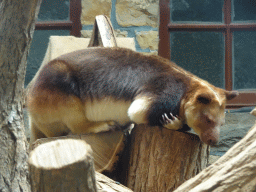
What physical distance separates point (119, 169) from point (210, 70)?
114 inches

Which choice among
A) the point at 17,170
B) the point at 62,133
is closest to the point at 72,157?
the point at 17,170

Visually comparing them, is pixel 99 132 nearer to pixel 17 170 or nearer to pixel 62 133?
pixel 62 133

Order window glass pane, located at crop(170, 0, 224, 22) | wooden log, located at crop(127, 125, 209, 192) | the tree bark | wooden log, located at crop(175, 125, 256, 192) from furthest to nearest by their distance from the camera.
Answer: window glass pane, located at crop(170, 0, 224, 22) < wooden log, located at crop(127, 125, 209, 192) < the tree bark < wooden log, located at crop(175, 125, 256, 192)

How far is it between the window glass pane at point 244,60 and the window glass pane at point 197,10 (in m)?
0.43

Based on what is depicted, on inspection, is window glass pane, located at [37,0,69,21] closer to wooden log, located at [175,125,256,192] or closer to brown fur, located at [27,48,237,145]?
brown fur, located at [27,48,237,145]

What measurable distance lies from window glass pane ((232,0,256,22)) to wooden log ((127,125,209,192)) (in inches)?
127

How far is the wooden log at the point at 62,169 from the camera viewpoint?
1.41 meters

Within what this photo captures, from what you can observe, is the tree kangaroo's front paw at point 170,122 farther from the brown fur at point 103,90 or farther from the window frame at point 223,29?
the window frame at point 223,29

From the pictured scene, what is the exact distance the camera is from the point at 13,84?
242 centimetres

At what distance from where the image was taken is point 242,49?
18.4 ft

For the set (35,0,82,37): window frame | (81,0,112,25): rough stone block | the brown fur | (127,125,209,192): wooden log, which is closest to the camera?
(127,125,209,192): wooden log

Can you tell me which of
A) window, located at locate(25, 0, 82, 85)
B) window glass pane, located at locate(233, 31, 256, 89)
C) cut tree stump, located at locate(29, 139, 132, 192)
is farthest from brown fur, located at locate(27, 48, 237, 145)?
window glass pane, located at locate(233, 31, 256, 89)

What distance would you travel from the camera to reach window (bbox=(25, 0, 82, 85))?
5465 mm

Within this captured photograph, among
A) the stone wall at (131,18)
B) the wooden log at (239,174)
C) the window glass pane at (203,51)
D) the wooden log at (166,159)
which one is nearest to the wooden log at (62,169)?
the wooden log at (239,174)
